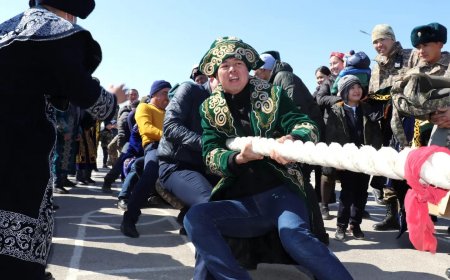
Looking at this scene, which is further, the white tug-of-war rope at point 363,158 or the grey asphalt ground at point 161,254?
the grey asphalt ground at point 161,254

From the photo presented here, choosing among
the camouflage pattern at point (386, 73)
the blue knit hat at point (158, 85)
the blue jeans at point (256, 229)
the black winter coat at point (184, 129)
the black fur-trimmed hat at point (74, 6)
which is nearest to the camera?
the black fur-trimmed hat at point (74, 6)

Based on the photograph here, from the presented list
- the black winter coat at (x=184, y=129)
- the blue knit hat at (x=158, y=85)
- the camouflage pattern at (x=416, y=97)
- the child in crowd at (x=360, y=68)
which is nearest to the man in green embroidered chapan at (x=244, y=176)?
the black winter coat at (x=184, y=129)

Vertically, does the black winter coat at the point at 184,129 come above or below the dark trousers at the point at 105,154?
above

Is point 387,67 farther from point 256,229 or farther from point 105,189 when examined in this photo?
point 105,189

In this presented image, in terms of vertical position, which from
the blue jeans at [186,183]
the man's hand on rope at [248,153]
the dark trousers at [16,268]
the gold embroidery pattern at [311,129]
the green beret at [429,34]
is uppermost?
the green beret at [429,34]

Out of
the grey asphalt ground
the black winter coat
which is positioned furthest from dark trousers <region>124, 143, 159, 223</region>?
the black winter coat

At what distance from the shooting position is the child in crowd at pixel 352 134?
4.76 m

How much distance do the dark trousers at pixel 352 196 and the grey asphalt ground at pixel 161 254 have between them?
26 centimetres

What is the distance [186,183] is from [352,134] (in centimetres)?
232

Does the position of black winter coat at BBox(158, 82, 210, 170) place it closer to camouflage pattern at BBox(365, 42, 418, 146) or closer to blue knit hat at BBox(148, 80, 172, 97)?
blue knit hat at BBox(148, 80, 172, 97)

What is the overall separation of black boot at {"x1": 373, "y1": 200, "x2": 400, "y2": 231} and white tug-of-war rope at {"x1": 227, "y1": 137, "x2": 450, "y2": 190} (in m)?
3.18

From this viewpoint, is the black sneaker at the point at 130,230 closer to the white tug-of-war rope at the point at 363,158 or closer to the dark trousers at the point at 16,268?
A: the white tug-of-war rope at the point at 363,158

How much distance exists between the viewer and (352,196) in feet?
15.7

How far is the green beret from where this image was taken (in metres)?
4.04
